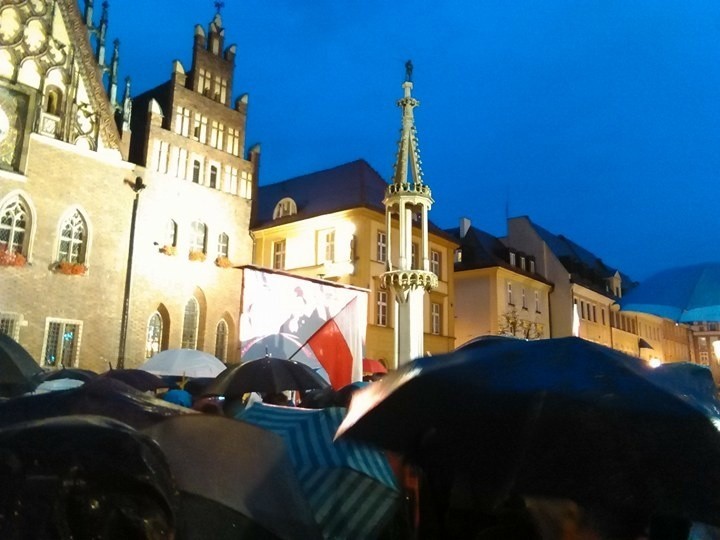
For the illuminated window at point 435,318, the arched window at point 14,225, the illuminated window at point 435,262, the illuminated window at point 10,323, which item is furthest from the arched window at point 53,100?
the illuminated window at point 435,318

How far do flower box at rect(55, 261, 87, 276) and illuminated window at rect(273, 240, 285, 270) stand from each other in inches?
470

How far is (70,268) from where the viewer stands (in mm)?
20922

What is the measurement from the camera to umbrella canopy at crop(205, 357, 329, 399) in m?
9.29

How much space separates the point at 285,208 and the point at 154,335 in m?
11.7

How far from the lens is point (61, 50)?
72.7 feet

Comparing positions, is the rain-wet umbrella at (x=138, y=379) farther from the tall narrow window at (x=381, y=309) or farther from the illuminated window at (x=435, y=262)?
the illuminated window at (x=435, y=262)

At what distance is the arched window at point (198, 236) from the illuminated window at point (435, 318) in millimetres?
13458

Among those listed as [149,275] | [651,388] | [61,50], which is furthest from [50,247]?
[651,388]

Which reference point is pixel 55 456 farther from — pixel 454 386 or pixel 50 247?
pixel 50 247

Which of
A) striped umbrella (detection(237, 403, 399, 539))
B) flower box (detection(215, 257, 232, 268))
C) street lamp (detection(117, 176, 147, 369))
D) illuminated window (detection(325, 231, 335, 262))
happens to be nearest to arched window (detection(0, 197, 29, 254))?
street lamp (detection(117, 176, 147, 369))

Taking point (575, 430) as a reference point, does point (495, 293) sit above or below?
above

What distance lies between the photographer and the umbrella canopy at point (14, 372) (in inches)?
230

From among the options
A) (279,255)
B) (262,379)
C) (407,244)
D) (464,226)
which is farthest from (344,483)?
(464,226)

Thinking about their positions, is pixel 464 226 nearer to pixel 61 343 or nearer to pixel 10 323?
pixel 61 343
